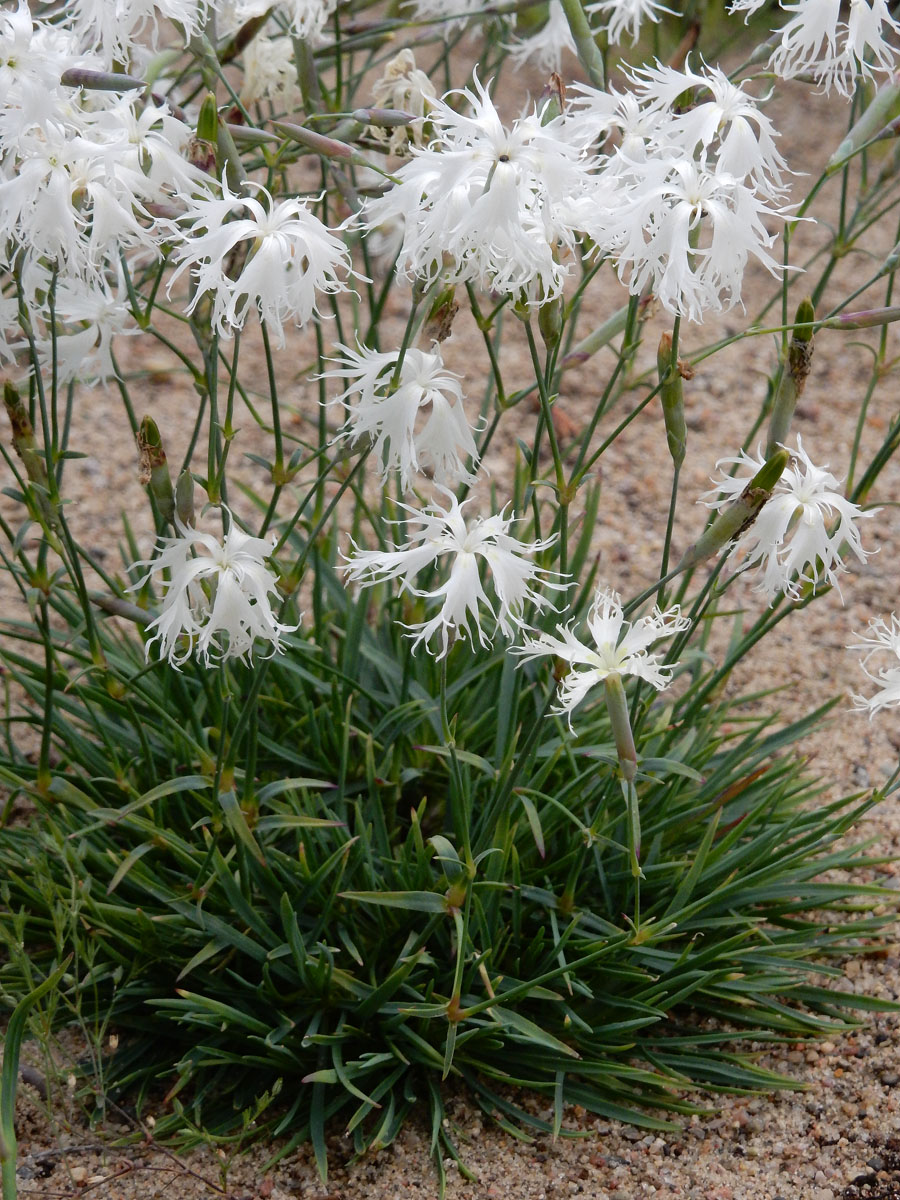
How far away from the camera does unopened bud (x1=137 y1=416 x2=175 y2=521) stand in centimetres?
131

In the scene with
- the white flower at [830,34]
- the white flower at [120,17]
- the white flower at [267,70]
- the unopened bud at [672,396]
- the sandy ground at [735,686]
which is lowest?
the sandy ground at [735,686]

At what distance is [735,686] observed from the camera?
2.56 metres

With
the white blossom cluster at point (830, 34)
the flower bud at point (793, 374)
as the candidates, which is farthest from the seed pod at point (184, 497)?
the white blossom cluster at point (830, 34)

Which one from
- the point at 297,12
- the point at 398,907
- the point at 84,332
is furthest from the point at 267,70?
the point at 398,907

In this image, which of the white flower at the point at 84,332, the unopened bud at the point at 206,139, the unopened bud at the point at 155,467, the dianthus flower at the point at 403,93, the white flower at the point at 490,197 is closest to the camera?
the white flower at the point at 490,197

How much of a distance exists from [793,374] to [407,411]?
42 cm

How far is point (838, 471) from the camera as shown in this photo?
10.3 feet

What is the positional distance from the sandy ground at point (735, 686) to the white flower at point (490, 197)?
67 cm

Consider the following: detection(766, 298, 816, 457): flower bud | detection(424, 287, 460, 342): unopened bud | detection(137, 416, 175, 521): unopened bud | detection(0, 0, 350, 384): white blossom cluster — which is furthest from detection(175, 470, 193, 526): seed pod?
detection(766, 298, 816, 457): flower bud

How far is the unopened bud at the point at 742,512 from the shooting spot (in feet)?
3.92

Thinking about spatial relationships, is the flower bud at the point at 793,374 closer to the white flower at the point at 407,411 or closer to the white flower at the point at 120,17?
the white flower at the point at 407,411

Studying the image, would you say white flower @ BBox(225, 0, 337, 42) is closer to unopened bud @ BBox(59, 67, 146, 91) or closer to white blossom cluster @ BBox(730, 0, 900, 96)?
unopened bud @ BBox(59, 67, 146, 91)

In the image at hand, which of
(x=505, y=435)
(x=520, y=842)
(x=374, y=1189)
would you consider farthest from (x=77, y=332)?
(x=505, y=435)

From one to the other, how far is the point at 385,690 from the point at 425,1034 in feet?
2.10
